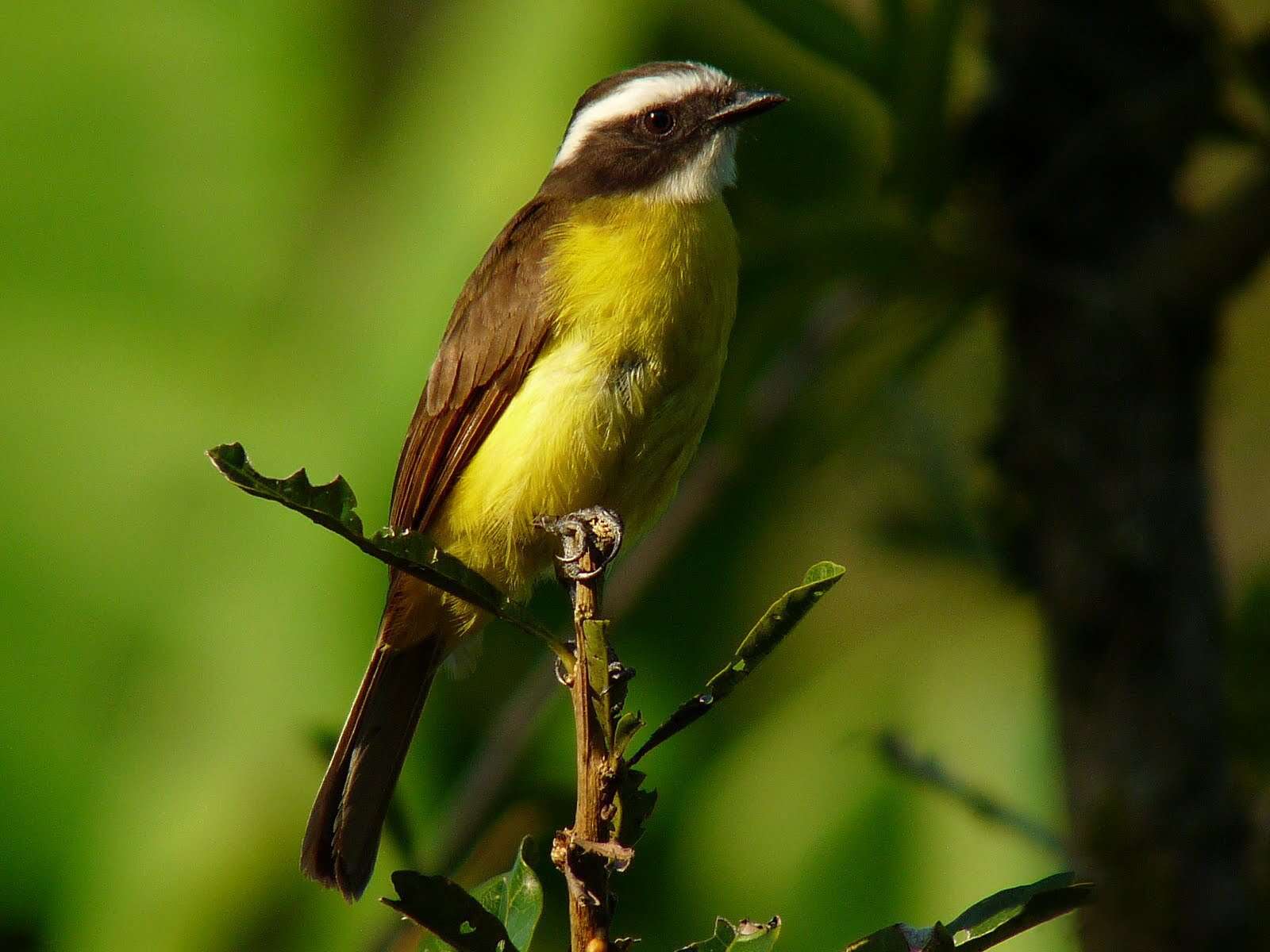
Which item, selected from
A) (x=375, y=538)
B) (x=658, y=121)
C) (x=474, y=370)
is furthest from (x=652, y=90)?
(x=375, y=538)

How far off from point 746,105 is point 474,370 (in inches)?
34.0

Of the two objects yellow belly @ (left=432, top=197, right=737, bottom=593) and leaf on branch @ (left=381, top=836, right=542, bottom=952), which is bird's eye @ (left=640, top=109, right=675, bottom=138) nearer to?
yellow belly @ (left=432, top=197, right=737, bottom=593)

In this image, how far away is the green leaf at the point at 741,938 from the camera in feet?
3.92

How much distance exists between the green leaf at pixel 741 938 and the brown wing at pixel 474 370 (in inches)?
63.1

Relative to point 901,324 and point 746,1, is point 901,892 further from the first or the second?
point 746,1

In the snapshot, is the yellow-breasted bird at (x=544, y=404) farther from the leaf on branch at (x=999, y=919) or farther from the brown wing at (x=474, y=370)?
the leaf on branch at (x=999, y=919)

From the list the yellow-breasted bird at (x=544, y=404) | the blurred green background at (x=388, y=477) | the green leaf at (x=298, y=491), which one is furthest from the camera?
the blurred green background at (x=388, y=477)

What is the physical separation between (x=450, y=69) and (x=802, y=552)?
173 cm

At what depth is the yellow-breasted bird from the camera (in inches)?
102

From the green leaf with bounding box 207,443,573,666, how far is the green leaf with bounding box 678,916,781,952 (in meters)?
0.29

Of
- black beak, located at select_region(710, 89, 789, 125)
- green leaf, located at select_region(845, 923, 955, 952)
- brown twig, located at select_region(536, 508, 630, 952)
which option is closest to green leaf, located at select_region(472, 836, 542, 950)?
brown twig, located at select_region(536, 508, 630, 952)

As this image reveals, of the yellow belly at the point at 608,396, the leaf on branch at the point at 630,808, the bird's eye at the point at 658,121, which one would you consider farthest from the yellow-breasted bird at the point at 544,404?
the leaf on branch at the point at 630,808

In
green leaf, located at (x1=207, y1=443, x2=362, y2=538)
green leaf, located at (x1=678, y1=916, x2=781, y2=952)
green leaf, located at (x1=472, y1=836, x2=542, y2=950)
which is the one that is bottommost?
green leaf, located at (x1=472, y1=836, x2=542, y2=950)

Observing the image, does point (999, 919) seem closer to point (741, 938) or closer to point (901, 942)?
point (901, 942)
